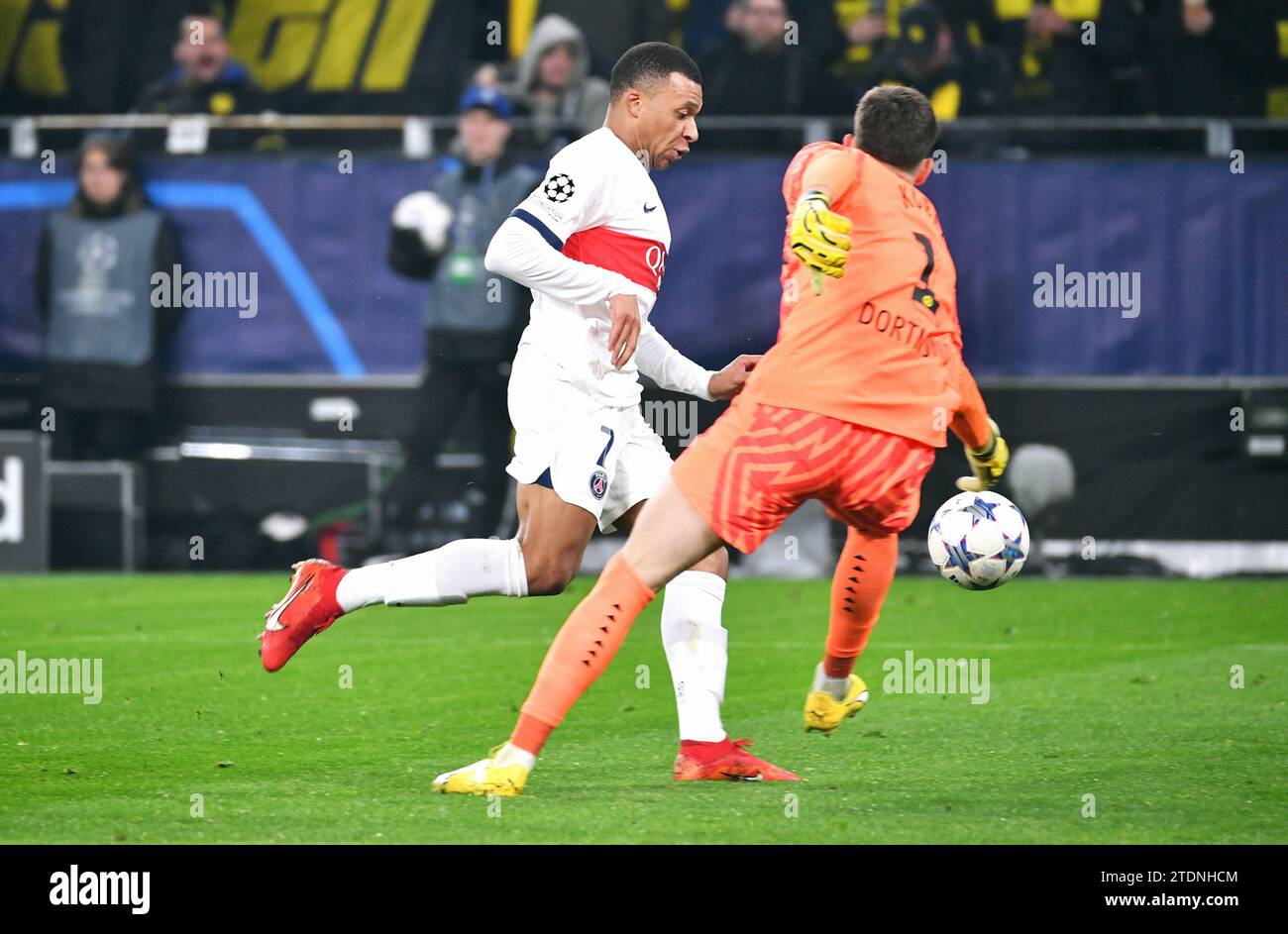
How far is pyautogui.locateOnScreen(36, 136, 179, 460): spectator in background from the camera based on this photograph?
1270cm

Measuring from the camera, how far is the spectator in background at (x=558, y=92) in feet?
41.3

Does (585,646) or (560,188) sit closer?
(585,646)

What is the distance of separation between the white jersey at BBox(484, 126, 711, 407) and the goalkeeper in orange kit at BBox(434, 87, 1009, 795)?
68 cm

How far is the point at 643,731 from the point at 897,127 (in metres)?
2.41

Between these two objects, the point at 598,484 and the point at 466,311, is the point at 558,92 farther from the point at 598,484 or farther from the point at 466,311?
the point at 598,484

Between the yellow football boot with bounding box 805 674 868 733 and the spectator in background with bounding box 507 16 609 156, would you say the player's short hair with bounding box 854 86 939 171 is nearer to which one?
the yellow football boot with bounding box 805 674 868 733

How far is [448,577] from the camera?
5645 millimetres
